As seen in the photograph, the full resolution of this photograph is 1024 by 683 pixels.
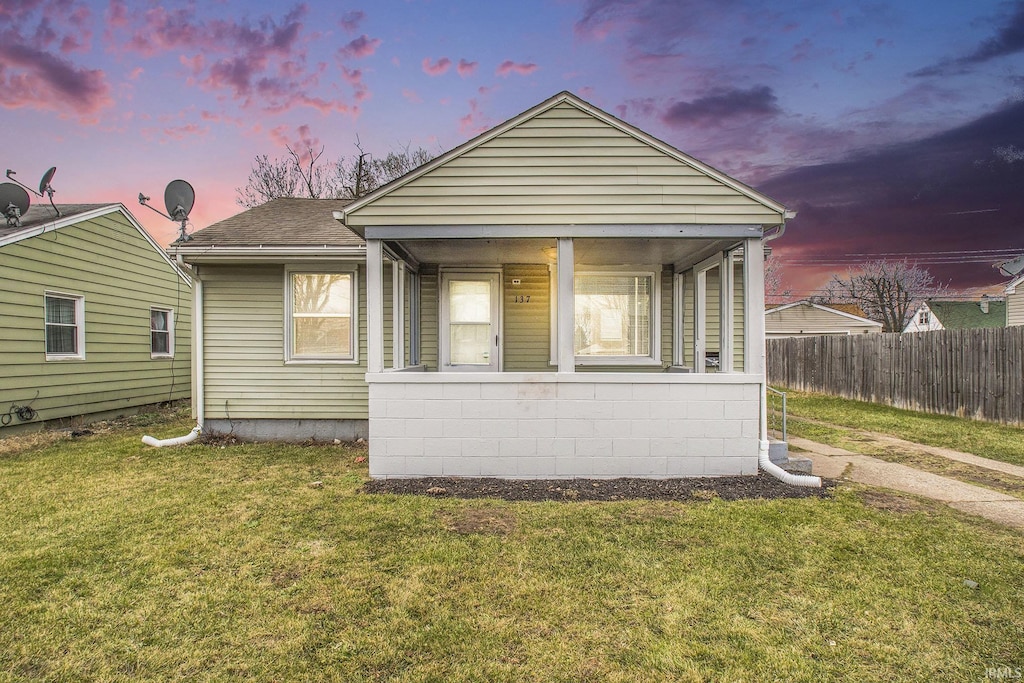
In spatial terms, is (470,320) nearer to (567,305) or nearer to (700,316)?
(567,305)

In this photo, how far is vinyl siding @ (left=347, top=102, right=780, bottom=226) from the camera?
5.72m

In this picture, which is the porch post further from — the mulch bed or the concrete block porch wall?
the mulch bed

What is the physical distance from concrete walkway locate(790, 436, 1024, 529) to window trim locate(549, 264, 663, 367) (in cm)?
254

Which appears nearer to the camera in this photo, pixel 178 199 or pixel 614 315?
pixel 614 315

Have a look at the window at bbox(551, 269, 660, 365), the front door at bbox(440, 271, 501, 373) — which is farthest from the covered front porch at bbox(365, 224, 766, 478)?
the front door at bbox(440, 271, 501, 373)

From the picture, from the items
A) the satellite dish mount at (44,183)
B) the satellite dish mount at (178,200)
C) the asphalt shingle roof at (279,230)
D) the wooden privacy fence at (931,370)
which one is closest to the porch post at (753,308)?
the asphalt shingle roof at (279,230)

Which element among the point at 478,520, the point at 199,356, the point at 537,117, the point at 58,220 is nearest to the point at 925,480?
the point at 478,520

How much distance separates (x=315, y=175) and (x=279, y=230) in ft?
46.8

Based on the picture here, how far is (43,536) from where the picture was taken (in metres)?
4.08

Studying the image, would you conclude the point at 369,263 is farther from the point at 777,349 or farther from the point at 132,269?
the point at 777,349

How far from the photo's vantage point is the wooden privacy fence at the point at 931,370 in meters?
8.57

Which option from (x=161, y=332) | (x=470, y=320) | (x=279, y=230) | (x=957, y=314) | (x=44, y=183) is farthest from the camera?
(x=957, y=314)

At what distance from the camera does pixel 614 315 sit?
7781 millimetres

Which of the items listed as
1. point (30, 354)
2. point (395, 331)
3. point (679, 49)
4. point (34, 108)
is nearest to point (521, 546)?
point (395, 331)
